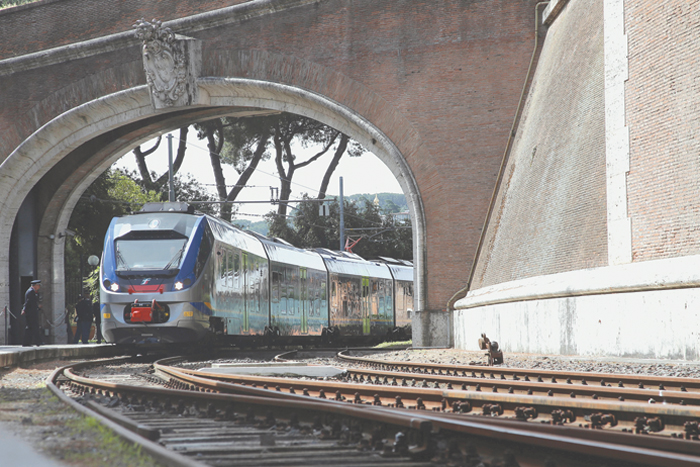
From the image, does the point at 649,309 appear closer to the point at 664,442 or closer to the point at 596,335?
the point at 596,335

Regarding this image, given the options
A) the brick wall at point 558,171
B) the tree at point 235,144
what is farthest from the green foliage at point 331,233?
the brick wall at point 558,171

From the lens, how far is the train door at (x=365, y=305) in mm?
26906

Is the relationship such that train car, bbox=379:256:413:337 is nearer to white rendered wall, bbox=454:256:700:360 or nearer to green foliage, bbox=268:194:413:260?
green foliage, bbox=268:194:413:260

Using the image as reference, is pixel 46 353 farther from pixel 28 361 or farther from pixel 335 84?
pixel 335 84

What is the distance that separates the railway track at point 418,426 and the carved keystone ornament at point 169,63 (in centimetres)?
1512

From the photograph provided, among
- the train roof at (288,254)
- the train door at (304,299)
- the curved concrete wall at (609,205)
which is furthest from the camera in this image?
the train door at (304,299)

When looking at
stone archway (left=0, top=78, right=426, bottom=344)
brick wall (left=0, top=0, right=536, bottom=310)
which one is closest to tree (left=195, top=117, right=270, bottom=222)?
stone archway (left=0, top=78, right=426, bottom=344)

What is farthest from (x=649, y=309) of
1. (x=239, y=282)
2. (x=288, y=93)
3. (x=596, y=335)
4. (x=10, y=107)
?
(x=10, y=107)

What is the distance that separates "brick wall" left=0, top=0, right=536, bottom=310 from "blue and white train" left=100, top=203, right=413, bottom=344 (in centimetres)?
417

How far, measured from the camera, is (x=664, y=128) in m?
11.2

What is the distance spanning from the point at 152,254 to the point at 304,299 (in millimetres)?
8460

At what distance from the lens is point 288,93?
20.5 meters

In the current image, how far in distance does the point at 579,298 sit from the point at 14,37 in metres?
18.4

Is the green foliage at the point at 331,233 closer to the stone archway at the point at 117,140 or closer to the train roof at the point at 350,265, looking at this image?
the train roof at the point at 350,265
